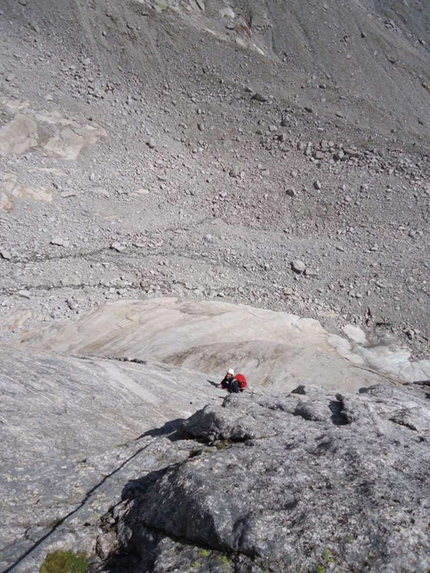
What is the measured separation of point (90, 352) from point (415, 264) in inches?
800

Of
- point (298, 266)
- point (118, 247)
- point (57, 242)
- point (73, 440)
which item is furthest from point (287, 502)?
point (57, 242)

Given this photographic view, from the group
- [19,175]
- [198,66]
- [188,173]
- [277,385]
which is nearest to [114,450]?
[277,385]

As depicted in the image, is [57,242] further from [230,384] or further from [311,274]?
[311,274]

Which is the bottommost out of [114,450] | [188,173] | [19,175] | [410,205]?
[19,175]

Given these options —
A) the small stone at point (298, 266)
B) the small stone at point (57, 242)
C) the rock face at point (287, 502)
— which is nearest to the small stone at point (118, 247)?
the small stone at point (57, 242)

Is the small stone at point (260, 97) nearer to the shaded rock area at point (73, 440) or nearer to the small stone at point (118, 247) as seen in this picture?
the small stone at point (118, 247)

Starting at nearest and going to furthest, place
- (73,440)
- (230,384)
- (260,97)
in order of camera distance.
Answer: (73,440) → (230,384) → (260,97)

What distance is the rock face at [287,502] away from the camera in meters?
6.17

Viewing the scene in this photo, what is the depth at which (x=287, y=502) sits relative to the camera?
6984 mm

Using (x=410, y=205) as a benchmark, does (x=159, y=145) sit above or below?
below

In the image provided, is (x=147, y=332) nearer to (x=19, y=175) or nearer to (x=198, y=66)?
(x=19, y=175)

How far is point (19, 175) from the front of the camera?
28094 millimetres

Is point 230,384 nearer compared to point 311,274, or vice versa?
point 230,384

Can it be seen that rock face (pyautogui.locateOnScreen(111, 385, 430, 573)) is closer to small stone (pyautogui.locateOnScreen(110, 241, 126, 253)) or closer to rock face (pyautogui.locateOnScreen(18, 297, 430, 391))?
rock face (pyautogui.locateOnScreen(18, 297, 430, 391))
